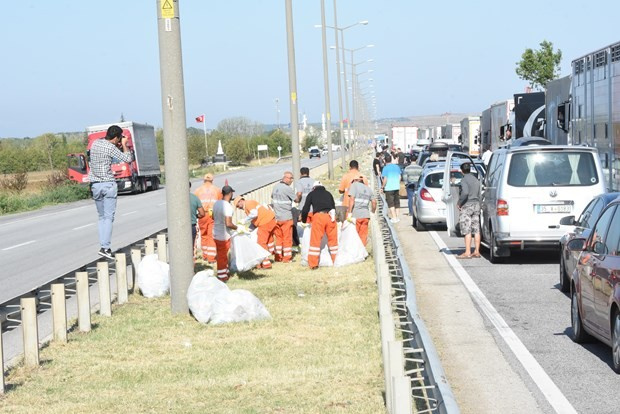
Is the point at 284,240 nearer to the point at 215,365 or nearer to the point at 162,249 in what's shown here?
the point at 162,249

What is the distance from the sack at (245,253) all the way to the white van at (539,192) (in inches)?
162

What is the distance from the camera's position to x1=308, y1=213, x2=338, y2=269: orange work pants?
1938 cm

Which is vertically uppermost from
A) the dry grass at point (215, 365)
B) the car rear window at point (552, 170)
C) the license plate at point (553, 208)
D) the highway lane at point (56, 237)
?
the car rear window at point (552, 170)

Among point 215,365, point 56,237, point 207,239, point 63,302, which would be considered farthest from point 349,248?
point 56,237

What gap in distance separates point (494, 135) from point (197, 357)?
150 ft

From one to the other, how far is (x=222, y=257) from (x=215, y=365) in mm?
6759

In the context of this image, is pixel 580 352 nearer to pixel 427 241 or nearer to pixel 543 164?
pixel 543 164

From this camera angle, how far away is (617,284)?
9.85m

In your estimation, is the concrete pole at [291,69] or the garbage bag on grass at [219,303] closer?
the garbage bag on grass at [219,303]

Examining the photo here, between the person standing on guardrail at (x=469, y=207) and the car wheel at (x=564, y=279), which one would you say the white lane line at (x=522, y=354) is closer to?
the car wheel at (x=564, y=279)

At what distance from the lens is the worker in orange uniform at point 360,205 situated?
21.4m

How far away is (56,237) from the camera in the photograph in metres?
31.4

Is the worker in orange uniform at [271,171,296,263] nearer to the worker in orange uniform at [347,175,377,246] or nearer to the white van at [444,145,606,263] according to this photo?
the worker in orange uniform at [347,175,377,246]

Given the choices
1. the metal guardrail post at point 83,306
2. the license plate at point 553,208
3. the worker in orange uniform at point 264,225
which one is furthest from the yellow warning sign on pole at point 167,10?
the license plate at point 553,208
